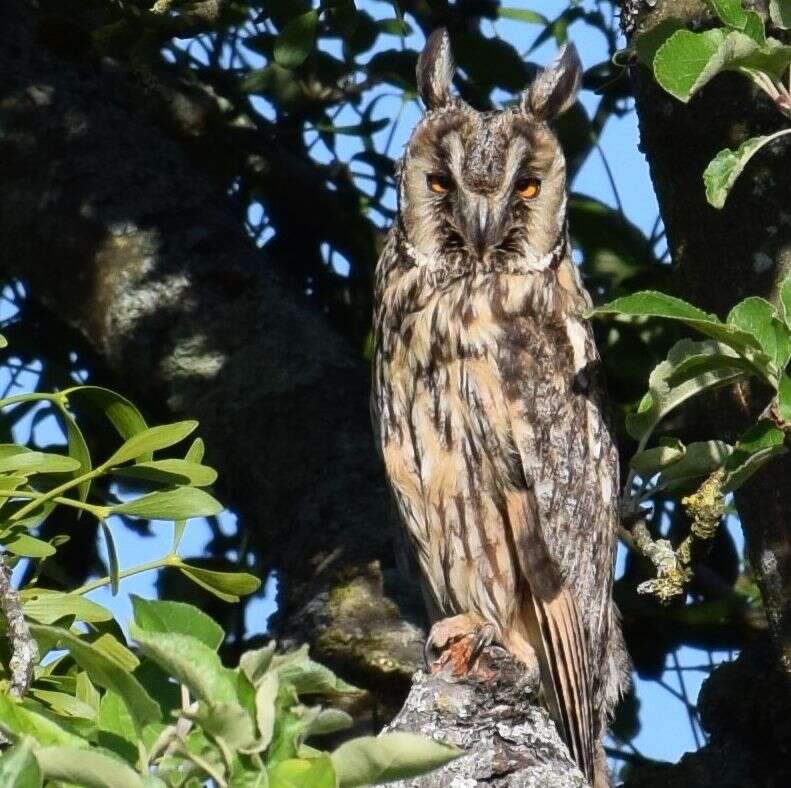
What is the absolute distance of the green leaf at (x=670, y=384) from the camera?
196cm

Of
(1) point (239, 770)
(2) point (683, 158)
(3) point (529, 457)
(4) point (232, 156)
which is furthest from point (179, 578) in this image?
(1) point (239, 770)

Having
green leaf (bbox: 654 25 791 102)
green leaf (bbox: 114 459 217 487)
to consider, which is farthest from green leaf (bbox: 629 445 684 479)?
green leaf (bbox: 114 459 217 487)

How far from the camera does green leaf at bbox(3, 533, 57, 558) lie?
5.63ft

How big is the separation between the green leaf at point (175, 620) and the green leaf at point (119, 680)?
5cm

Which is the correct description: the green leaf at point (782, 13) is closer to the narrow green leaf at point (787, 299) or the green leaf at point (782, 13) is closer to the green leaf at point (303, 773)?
the narrow green leaf at point (787, 299)

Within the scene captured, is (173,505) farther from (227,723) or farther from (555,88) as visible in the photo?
(555,88)

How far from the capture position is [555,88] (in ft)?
10.3

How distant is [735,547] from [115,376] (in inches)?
64.2

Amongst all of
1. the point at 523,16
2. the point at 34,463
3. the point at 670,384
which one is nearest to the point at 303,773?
the point at 34,463

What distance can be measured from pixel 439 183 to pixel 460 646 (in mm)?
1101

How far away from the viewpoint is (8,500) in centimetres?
175

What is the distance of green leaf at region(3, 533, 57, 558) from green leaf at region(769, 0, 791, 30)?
120 cm

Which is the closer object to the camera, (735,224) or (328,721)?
(328,721)

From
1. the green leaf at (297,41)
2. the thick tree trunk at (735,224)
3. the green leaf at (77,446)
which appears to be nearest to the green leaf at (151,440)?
the green leaf at (77,446)
